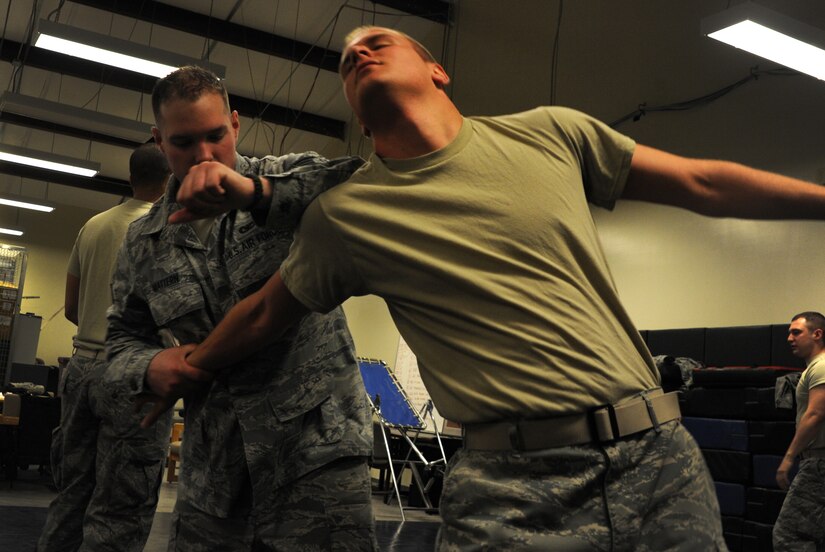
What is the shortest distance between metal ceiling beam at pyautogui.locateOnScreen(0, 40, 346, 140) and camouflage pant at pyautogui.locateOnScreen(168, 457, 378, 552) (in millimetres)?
12039

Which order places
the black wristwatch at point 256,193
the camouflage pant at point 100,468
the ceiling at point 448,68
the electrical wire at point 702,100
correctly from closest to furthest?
the black wristwatch at point 256,193 → the camouflage pant at point 100,468 → the electrical wire at point 702,100 → the ceiling at point 448,68

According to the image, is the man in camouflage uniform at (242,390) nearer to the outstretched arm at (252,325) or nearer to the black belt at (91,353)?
the outstretched arm at (252,325)

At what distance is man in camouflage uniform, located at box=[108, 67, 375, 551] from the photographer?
1.74 meters

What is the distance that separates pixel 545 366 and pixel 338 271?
37 cm

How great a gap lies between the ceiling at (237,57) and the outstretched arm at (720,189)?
1020cm

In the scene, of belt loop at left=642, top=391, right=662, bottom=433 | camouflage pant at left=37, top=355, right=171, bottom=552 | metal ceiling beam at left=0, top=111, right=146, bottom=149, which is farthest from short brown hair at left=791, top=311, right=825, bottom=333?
metal ceiling beam at left=0, top=111, right=146, bottom=149

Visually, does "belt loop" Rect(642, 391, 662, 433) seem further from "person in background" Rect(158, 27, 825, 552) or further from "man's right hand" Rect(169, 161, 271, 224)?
"man's right hand" Rect(169, 161, 271, 224)

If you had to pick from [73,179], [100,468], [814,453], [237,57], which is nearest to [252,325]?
[100,468]

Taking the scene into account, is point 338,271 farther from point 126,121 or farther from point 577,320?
point 126,121

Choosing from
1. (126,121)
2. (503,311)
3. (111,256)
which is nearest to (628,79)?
(126,121)

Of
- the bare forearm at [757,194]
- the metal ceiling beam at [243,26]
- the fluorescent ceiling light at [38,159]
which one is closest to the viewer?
the bare forearm at [757,194]

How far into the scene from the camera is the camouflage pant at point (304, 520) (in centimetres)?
173

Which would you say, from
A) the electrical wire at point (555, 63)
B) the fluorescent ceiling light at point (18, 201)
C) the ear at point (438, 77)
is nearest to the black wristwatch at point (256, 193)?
the ear at point (438, 77)

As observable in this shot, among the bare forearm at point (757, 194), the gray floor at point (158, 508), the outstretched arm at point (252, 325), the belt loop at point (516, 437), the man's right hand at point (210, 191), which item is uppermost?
the bare forearm at point (757, 194)
